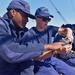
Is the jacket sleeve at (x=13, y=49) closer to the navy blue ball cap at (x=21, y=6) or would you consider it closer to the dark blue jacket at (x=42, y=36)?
the navy blue ball cap at (x=21, y=6)

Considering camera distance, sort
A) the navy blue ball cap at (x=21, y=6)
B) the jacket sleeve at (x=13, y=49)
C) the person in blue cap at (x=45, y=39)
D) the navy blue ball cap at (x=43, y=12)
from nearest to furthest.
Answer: the jacket sleeve at (x=13, y=49), the navy blue ball cap at (x=21, y=6), the person in blue cap at (x=45, y=39), the navy blue ball cap at (x=43, y=12)

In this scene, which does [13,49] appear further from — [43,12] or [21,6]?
[43,12]

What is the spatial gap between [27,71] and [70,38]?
1.98 feet

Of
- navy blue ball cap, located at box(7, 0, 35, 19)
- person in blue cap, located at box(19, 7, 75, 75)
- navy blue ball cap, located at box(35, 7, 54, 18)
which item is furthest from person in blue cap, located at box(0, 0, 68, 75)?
navy blue ball cap, located at box(35, 7, 54, 18)

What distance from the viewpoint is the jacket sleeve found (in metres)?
1.94

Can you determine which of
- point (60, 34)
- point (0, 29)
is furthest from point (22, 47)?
point (60, 34)

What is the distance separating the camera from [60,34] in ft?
10.3

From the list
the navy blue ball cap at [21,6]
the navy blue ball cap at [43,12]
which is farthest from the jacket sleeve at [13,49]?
the navy blue ball cap at [43,12]

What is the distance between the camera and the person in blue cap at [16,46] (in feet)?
6.41

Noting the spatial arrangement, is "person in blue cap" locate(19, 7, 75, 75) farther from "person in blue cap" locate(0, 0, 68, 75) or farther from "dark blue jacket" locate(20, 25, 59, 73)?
"person in blue cap" locate(0, 0, 68, 75)

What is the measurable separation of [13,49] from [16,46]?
0.04 meters

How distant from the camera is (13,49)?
1.96m

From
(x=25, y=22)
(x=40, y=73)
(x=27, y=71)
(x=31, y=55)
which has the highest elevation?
(x=25, y=22)

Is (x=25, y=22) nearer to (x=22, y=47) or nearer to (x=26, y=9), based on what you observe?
(x=26, y=9)
